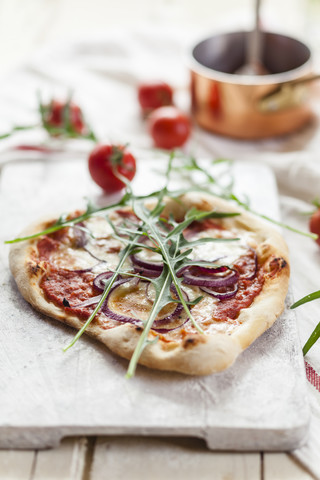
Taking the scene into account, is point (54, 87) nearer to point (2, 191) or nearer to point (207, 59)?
point (207, 59)

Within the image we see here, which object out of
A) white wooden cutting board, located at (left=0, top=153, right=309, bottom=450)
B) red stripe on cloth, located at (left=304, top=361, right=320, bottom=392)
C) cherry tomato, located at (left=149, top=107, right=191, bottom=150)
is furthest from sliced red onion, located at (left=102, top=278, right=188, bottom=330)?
cherry tomato, located at (left=149, top=107, right=191, bottom=150)


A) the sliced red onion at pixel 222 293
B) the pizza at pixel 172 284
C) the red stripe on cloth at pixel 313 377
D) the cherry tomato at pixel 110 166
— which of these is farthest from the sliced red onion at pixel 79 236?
the red stripe on cloth at pixel 313 377

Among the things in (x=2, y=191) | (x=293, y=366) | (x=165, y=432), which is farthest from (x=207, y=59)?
(x=165, y=432)

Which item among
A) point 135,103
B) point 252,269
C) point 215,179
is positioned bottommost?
point 135,103

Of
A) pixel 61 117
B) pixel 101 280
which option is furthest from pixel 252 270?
pixel 61 117

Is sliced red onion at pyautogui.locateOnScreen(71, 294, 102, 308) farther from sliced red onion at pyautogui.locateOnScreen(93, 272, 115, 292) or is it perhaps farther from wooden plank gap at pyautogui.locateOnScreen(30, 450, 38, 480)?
wooden plank gap at pyautogui.locateOnScreen(30, 450, 38, 480)

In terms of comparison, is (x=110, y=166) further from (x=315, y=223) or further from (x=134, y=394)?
(x=134, y=394)
